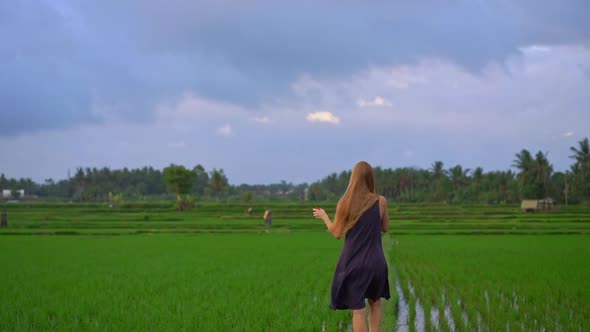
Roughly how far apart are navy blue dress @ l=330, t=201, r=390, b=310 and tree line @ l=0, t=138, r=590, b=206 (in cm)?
5221

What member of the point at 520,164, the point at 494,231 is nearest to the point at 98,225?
the point at 494,231

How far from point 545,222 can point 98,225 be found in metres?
26.8

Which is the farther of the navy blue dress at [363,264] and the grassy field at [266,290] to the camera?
the grassy field at [266,290]

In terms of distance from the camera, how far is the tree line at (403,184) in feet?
188

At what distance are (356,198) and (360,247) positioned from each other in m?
0.37

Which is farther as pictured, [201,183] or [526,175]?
[201,183]

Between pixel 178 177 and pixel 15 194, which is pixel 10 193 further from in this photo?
pixel 178 177

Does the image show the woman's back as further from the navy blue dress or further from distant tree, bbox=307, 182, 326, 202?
distant tree, bbox=307, 182, 326, 202

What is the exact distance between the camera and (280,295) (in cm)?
812

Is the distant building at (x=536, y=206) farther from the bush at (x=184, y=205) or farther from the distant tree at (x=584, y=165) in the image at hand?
the bush at (x=184, y=205)

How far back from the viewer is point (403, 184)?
85125mm

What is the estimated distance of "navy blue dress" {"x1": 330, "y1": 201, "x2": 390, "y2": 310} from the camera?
12.9ft

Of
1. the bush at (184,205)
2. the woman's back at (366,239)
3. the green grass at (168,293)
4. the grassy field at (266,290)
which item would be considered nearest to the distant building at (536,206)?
the grassy field at (266,290)

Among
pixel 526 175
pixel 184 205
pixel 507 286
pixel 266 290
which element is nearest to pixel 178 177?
pixel 184 205
